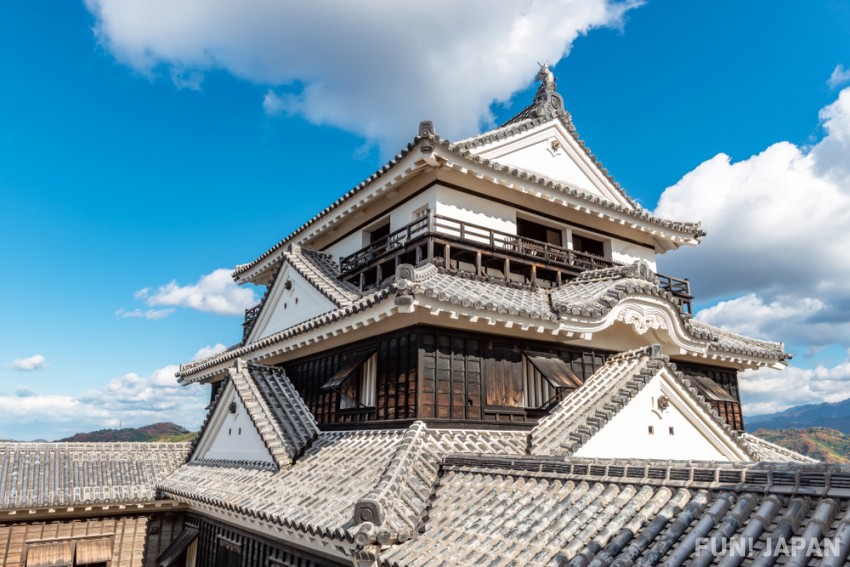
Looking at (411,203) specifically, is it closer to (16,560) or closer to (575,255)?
(575,255)

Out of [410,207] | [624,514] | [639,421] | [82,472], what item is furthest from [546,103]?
[82,472]

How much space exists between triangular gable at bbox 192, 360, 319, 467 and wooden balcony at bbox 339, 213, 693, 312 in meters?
3.71

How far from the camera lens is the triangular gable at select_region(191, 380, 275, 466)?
549 inches

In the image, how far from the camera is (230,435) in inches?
612

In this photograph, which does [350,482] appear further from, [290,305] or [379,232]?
[379,232]

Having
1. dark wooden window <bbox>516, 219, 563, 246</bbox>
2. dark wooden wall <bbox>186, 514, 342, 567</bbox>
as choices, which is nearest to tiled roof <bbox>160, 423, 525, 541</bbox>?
dark wooden wall <bbox>186, 514, 342, 567</bbox>

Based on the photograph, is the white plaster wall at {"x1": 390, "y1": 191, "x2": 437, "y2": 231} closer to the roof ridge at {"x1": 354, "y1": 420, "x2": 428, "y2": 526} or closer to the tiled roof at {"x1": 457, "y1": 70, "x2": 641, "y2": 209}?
the tiled roof at {"x1": 457, "y1": 70, "x2": 641, "y2": 209}

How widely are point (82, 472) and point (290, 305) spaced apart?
8.42 m

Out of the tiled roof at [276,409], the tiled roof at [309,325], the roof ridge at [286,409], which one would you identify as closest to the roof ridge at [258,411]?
the tiled roof at [276,409]

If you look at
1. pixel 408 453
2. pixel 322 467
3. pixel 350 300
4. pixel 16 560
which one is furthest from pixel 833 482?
pixel 16 560

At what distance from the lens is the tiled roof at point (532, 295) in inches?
423

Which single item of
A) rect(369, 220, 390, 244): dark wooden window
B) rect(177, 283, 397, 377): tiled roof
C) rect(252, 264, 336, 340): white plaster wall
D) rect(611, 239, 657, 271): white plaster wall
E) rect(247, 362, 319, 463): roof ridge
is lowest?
rect(247, 362, 319, 463): roof ridge

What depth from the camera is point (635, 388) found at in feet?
37.8

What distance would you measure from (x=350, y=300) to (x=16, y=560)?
1132 cm
